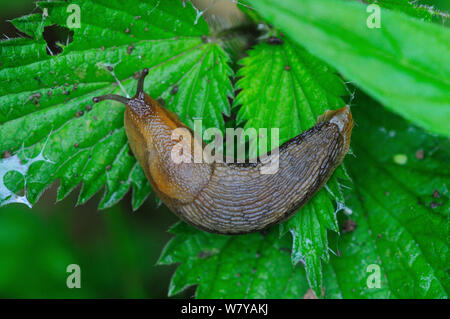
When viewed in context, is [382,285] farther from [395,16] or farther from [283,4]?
[283,4]

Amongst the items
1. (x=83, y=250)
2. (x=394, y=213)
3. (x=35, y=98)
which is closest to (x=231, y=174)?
(x=394, y=213)

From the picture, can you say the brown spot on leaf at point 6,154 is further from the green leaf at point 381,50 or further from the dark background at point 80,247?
the green leaf at point 381,50

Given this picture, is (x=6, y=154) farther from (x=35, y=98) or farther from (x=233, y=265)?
(x=233, y=265)

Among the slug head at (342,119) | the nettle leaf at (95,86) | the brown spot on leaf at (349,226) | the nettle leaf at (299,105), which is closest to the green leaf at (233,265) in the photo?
the nettle leaf at (299,105)

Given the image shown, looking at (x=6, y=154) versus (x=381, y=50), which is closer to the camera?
(x=381, y=50)
